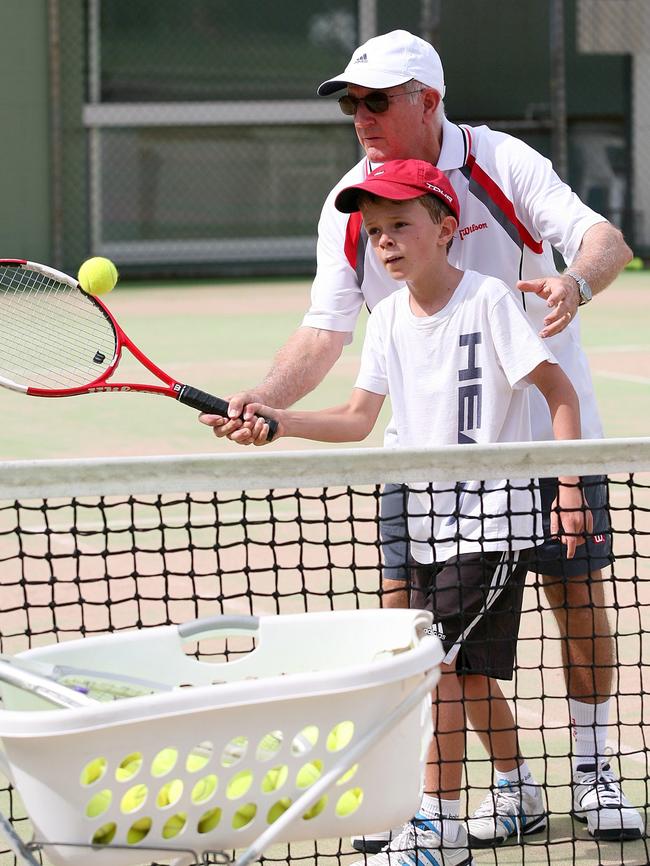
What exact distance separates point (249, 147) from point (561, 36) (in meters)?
3.06

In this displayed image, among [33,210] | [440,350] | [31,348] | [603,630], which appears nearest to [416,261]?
[440,350]

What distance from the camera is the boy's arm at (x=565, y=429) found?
2580 mm

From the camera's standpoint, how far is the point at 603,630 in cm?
286

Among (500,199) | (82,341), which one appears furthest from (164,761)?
(82,341)

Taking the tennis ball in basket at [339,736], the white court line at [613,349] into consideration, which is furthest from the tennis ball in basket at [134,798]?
the white court line at [613,349]

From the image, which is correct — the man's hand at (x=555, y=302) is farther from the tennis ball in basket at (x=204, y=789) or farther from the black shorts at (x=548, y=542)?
the tennis ball in basket at (x=204, y=789)

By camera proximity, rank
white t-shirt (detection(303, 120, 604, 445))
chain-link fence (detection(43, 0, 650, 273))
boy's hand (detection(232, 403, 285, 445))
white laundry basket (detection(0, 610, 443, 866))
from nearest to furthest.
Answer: white laundry basket (detection(0, 610, 443, 866)), boy's hand (detection(232, 403, 285, 445)), white t-shirt (detection(303, 120, 604, 445)), chain-link fence (detection(43, 0, 650, 273))

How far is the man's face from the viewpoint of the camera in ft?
9.43

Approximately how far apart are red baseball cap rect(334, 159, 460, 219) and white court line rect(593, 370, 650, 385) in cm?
504

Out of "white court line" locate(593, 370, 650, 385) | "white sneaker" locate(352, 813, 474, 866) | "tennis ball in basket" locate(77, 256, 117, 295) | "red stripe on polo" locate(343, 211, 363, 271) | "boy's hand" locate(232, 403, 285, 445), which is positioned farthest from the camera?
"white court line" locate(593, 370, 650, 385)

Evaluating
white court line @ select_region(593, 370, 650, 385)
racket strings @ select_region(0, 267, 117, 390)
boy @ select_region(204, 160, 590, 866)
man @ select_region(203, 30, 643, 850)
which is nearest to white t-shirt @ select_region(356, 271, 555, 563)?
boy @ select_region(204, 160, 590, 866)

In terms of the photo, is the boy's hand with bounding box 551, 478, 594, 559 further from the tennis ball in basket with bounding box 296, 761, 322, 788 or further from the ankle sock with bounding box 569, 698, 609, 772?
the tennis ball in basket with bounding box 296, 761, 322, 788

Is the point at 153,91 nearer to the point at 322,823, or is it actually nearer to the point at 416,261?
the point at 416,261

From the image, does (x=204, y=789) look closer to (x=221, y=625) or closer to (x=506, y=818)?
(x=221, y=625)
